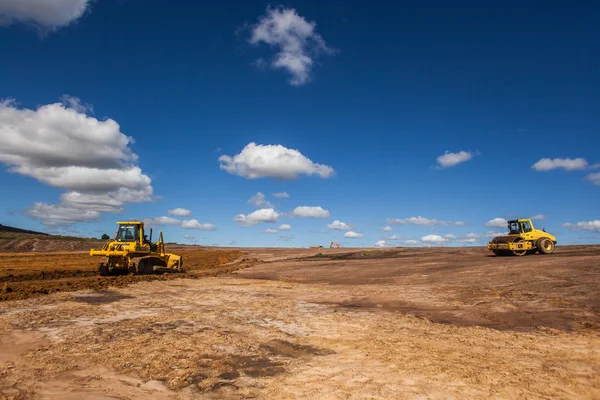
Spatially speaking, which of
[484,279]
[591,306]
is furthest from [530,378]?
[484,279]

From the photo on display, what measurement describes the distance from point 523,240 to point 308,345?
25712 mm

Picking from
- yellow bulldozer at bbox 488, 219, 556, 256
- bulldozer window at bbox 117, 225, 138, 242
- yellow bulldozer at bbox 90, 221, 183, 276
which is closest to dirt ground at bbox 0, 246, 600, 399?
yellow bulldozer at bbox 90, 221, 183, 276

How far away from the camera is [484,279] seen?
17.6 meters

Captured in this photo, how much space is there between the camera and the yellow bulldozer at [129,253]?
21578 millimetres

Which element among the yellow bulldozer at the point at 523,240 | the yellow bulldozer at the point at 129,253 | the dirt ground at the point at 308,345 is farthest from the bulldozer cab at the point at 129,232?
the yellow bulldozer at the point at 523,240

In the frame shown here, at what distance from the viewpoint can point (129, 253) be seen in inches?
850

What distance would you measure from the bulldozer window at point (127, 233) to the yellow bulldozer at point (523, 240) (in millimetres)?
25661

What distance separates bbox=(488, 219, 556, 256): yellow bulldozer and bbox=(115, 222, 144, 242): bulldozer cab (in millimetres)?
25483

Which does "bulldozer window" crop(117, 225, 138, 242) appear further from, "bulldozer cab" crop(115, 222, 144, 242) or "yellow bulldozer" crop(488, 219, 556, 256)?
"yellow bulldozer" crop(488, 219, 556, 256)

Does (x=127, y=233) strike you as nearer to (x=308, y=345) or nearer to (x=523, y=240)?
(x=308, y=345)

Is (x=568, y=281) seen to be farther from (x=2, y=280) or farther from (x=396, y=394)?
(x=2, y=280)

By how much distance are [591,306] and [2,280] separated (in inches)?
1086

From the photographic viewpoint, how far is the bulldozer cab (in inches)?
878

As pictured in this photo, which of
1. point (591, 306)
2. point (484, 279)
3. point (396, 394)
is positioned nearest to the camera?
point (396, 394)
